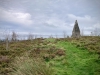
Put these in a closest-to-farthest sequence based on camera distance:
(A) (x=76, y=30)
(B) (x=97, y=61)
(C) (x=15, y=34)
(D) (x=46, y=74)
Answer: (D) (x=46, y=74)
(B) (x=97, y=61)
(A) (x=76, y=30)
(C) (x=15, y=34)

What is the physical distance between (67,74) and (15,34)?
47.8m

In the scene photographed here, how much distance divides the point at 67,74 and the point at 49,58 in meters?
4.37

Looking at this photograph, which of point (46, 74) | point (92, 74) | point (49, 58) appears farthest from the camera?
point (49, 58)

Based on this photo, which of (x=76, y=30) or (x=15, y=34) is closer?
(x=76, y=30)

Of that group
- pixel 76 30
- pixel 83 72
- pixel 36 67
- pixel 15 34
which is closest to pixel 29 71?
pixel 36 67

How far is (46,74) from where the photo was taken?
524 centimetres

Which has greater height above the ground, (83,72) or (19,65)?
(19,65)

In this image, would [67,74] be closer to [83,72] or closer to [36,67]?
[83,72]

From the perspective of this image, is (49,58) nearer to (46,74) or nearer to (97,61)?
(97,61)

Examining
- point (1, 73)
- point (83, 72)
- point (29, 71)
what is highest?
point (29, 71)

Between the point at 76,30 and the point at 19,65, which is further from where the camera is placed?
the point at 76,30

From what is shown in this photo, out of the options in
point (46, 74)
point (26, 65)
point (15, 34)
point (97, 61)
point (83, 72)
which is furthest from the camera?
point (15, 34)

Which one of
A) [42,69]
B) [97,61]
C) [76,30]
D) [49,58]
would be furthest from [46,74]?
[76,30]

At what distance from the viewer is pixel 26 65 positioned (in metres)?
5.61
